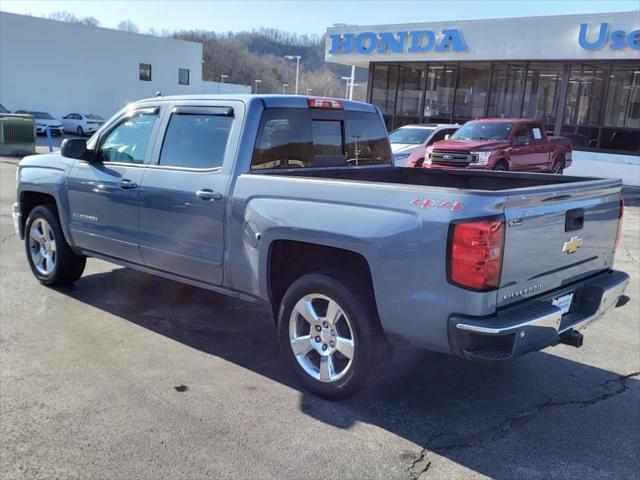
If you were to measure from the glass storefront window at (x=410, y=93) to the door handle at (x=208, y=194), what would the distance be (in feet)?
75.7

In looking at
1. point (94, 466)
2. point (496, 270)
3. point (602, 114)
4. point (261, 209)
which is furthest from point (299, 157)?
point (602, 114)

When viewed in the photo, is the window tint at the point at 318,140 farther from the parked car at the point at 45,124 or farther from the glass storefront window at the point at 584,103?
the parked car at the point at 45,124

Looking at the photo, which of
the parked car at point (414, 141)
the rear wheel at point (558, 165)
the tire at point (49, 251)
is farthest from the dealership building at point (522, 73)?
the tire at point (49, 251)

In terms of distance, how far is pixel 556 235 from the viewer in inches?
140

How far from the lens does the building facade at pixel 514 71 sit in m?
20.8

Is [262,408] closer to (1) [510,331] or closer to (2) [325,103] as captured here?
(1) [510,331]

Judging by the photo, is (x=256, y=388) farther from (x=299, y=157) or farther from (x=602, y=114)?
(x=602, y=114)

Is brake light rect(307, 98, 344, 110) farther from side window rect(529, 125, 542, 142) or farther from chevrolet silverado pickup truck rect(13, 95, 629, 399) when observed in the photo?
side window rect(529, 125, 542, 142)

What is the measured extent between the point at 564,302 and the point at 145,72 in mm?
47452

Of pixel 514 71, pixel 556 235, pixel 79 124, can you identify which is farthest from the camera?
pixel 79 124

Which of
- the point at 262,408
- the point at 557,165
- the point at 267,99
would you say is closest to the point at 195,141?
the point at 267,99

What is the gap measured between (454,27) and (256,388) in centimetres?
2211

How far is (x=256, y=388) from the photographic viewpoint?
4055mm

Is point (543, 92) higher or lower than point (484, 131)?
higher
